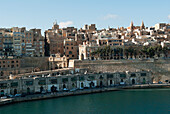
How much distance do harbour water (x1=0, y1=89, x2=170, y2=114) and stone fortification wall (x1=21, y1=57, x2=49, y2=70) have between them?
2126cm

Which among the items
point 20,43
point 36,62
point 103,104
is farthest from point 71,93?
point 20,43

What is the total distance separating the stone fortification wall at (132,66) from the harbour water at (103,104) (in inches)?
560

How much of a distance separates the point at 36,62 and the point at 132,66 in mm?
27184

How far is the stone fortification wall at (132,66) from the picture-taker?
71.4 metres

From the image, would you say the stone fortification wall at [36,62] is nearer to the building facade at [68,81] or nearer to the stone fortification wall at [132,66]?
the stone fortification wall at [132,66]

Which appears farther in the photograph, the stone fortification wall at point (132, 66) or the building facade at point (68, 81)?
the stone fortification wall at point (132, 66)

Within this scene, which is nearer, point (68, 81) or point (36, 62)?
point (68, 81)

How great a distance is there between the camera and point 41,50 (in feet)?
267

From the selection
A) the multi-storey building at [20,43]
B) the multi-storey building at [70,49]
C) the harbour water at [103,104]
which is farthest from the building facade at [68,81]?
the multi-storey building at [70,49]

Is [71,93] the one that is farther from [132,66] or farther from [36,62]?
[132,66]

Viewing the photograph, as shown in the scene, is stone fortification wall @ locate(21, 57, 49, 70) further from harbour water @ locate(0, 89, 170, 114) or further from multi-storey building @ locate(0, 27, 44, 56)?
harbour water @ locate(0, 89, 170, 114)

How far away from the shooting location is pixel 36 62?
241 feet

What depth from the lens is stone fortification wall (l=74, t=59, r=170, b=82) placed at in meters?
71.4

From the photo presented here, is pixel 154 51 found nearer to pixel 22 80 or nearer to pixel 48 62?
pixel 48 62
